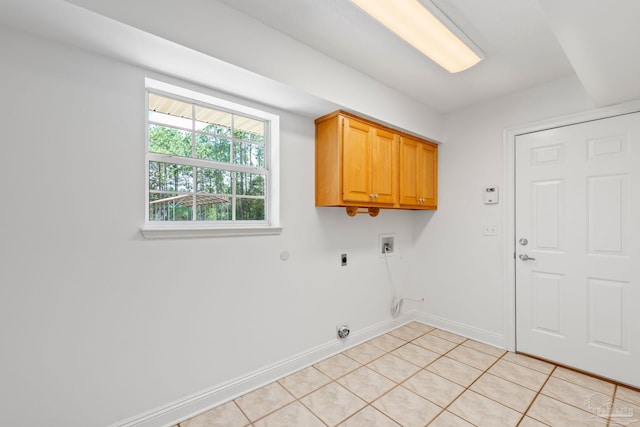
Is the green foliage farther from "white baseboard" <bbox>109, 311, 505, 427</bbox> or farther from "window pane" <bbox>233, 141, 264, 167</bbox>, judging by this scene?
"white baseboard" <bbox>109, 311, 505, 427</bbox>

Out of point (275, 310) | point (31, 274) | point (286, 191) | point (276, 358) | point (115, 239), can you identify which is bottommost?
point (276, 358)

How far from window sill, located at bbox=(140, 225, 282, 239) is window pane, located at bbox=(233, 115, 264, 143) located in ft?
2.47

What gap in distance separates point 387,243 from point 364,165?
1.11 metres

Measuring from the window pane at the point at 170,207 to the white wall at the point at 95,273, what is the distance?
0.53ft

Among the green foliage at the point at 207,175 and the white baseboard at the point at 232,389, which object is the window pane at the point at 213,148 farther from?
the white baseboard at the point at 232,389

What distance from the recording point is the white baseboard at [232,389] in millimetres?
1731

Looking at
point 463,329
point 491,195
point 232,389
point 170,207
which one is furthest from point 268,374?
point 491,195

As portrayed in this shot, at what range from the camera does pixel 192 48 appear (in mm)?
1555

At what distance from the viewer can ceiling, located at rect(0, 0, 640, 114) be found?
1.33m

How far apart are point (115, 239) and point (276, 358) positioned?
145cm

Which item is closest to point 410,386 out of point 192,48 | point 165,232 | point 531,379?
point 531,379

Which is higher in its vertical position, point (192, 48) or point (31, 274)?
point (192, 48)

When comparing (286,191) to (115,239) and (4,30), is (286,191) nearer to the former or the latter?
(115,239)

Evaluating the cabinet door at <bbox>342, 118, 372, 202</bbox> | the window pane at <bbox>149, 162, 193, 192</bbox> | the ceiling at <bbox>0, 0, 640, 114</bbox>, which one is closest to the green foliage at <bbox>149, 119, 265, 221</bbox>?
the window pane at <bbox>149, 162, 193, 192</bbox>
